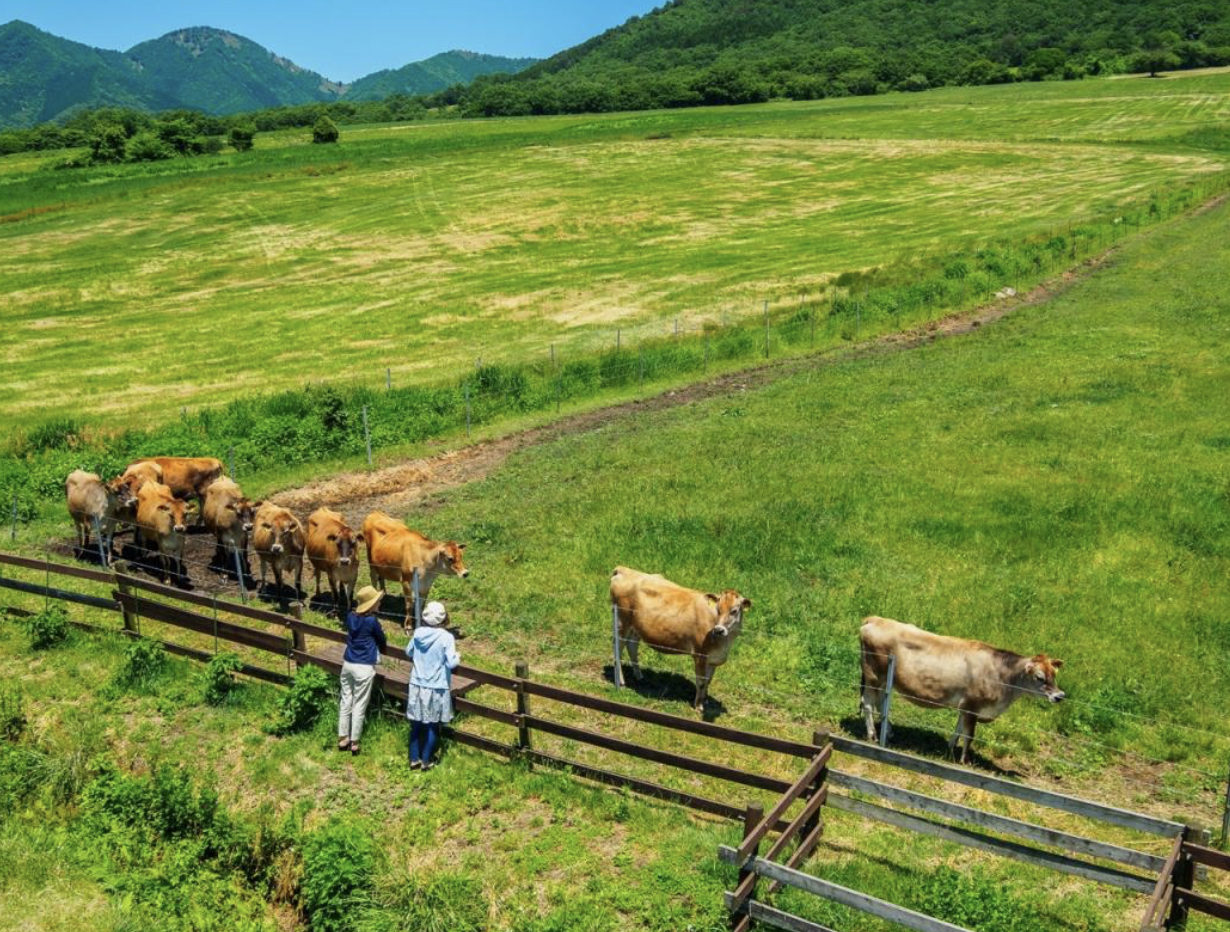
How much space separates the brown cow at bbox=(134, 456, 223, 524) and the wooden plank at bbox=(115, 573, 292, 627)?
613 centimetres

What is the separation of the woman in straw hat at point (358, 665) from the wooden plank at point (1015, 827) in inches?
217

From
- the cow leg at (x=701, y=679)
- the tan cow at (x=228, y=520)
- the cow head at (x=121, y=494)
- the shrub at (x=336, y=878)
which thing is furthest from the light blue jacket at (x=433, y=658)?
the cow head at (x=121, y=494)

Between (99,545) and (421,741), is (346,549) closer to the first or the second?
(421,741)

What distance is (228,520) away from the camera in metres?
18.5

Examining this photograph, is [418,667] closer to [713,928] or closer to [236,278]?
[713,928]

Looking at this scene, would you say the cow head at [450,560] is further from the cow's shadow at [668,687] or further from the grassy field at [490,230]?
the grassy field at [490,230]

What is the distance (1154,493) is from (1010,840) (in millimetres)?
12448

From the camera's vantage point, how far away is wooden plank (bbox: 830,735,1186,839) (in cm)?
876

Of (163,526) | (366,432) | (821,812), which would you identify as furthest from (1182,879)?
(366,432)

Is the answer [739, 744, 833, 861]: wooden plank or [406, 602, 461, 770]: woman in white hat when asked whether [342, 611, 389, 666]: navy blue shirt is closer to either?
[406, 602, 461, 770]: woman in white hat

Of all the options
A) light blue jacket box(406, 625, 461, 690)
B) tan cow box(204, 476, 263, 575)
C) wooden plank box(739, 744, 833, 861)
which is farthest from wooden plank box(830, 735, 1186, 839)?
tan cow box(204, 476, 263, 575)

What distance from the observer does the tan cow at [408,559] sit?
52.2 feet

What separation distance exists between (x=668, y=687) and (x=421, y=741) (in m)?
3.80

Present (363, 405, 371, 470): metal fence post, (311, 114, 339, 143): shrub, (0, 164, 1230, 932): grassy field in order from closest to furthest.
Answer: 1. (0, 164, 1230, 932): grassy field
2. (363, 405, 371, 470): metal fence post
3. (311, 114, 339, 143): shrub
